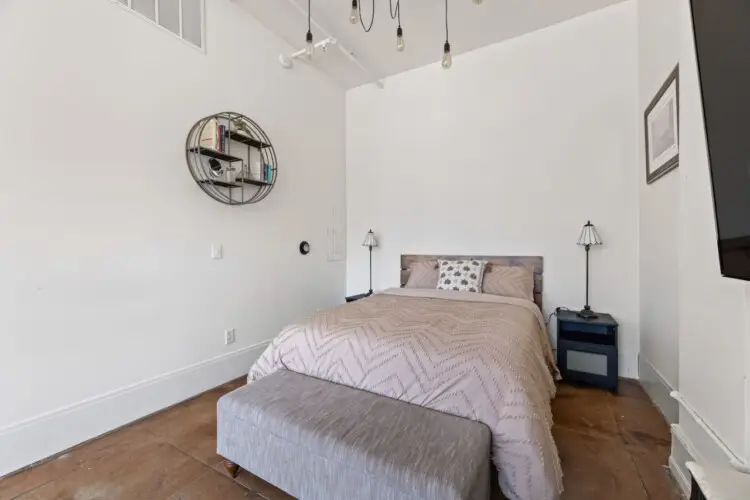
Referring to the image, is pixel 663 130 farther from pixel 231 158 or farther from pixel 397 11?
pixel 231 158

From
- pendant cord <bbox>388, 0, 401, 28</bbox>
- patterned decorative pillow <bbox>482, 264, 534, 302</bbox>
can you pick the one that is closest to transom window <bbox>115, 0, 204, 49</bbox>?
pendant cord <bbox>388, 0, 401, 28</bbox>

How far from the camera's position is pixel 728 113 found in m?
0.80

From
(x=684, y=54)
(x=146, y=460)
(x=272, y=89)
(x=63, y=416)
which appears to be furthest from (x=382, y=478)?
(x=272, y=89)

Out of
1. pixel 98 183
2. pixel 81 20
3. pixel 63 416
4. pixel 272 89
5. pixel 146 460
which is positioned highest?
pixel 272 89

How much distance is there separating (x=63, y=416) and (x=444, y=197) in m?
3.27

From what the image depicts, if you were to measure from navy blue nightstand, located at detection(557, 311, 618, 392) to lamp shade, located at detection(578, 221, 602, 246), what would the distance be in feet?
1.93

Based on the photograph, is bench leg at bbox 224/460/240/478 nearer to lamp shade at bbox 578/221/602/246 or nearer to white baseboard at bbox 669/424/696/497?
white baseboard at bbox 669/424/696/497

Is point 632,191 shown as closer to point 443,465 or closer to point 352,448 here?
point 443,465

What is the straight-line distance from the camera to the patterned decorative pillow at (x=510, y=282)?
2703mm

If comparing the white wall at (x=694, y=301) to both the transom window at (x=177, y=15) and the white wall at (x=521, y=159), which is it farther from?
the transom window at (x=177, y=15)

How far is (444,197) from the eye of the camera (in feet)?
11.0

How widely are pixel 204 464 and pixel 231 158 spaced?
2.04 m

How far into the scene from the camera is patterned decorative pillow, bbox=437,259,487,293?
279 centimetres

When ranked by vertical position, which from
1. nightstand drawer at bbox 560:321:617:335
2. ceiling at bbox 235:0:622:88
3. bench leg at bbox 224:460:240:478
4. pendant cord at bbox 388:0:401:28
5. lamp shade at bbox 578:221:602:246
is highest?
ceiling at bbox 235:0:622:88
